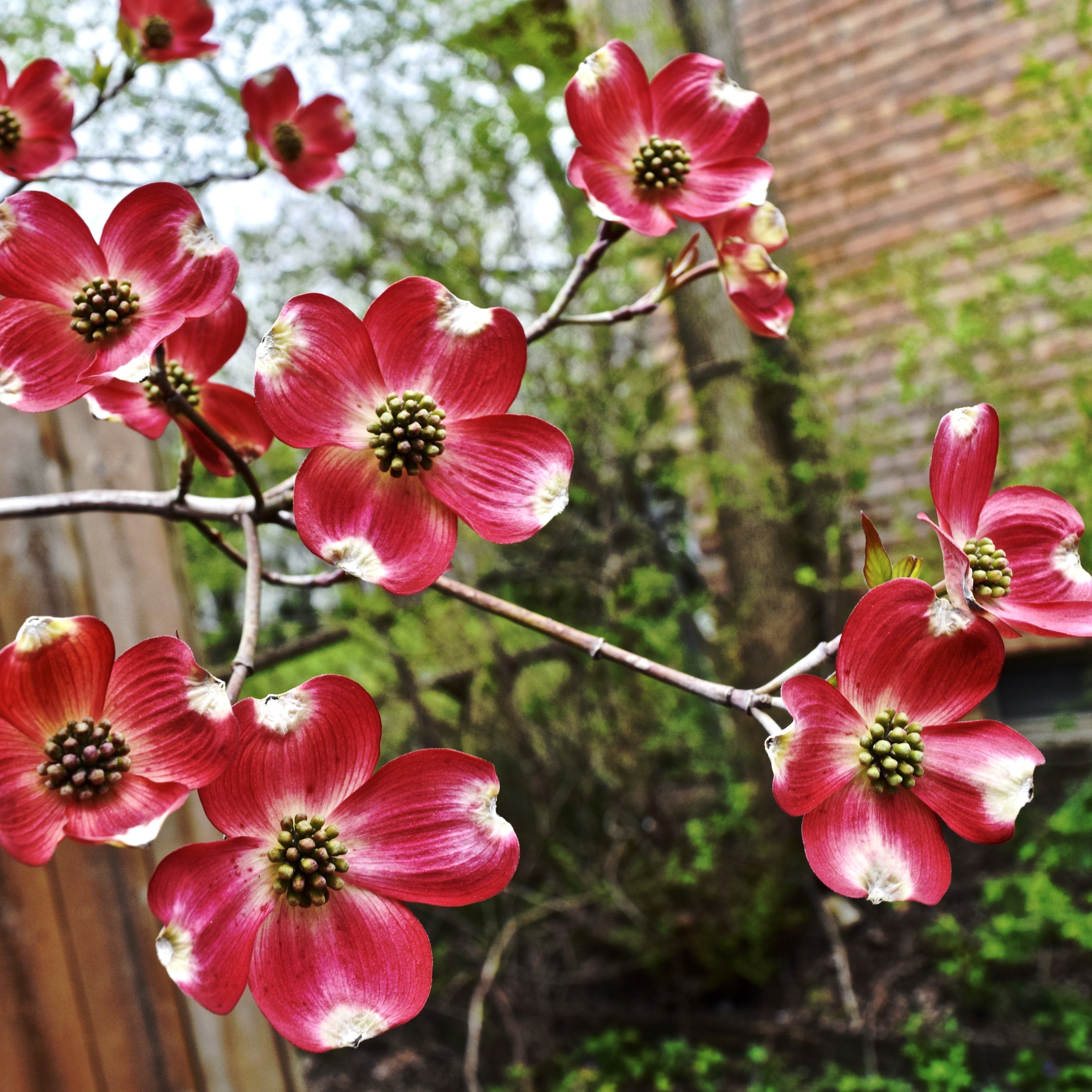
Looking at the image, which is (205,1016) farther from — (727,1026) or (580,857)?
(727,1026)

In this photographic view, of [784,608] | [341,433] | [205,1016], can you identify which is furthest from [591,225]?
[341,433]

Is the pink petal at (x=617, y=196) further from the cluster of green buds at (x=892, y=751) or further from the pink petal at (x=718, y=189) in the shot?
the cluster of green buds at (x=892, y=751)

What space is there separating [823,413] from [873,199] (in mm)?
785

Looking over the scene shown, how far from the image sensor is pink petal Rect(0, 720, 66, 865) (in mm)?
234

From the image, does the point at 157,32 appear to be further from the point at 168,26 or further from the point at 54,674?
the point at 54,674

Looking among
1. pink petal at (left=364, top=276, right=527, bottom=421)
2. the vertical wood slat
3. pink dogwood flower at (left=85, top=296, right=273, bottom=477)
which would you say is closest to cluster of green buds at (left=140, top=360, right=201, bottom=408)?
pink dogwood flower at (left=85, top=296, right=273, bottom=477)

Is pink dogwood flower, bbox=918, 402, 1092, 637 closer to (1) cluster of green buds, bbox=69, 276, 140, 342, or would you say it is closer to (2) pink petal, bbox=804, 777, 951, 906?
(2) pink petal, bbox=804, 777, 951, 906

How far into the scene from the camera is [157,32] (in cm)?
50

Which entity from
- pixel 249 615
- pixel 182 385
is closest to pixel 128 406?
pixel 182 385

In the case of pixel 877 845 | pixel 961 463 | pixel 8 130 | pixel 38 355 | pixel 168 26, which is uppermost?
pixel 168 26

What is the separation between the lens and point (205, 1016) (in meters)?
0.88

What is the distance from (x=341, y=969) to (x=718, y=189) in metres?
0.32

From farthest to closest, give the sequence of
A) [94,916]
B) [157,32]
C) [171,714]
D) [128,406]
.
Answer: [94,916] < [157,32] < [128,406] < [171,714]

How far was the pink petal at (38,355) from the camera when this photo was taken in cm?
29
